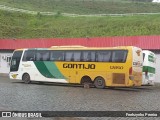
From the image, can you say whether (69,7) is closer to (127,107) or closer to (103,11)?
(103,11)

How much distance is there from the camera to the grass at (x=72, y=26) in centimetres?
5116

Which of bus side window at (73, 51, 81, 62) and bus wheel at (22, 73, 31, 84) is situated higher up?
bus side window at (73, 51, 81, 62)

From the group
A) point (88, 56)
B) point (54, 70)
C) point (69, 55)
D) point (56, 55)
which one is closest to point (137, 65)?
point (88, 56)

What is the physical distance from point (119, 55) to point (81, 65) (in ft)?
10.8

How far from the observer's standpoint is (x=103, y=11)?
292 ft

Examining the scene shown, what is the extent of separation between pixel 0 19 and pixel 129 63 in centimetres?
4216

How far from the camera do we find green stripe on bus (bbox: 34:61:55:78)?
100 ft

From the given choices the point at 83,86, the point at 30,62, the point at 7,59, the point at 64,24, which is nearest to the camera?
the point at 83,86

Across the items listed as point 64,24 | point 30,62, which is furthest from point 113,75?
point 64,24

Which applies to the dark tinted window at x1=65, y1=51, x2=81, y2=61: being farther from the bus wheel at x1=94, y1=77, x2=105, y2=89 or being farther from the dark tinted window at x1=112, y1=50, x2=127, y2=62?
the dark tinted window at x1=112, y1=50, x2=127, y2=62

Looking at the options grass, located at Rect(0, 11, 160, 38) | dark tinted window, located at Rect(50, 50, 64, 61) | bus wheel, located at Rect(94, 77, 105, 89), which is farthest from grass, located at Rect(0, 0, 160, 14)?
bus wheel, located at Rect(94, 77, 105, 89)

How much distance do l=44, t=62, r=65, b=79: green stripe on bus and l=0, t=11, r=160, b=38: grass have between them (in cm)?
1949

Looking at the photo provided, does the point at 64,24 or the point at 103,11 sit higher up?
the point at 103,11

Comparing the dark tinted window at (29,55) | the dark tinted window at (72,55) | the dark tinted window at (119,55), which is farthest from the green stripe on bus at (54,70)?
the dark tinted window at (119,55)
